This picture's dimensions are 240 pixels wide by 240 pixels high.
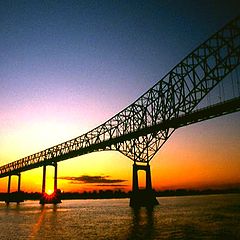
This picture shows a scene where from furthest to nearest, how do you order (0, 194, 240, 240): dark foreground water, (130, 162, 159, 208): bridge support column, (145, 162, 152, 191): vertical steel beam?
1. (145, 162, 152, 191): vertical steel beam
2. (130, 162, 159, 208): bridge support column
3. (0, 194, 240, 240): dark foreground water

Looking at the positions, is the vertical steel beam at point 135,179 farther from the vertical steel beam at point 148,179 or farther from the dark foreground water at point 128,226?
the dark foreground water at point 128,226

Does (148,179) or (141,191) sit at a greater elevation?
(148,179)

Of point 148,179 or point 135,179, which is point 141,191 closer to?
point 148,179

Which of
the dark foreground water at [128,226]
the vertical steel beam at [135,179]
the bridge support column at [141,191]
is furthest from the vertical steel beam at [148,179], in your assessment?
the dark foreground water at [128,226]

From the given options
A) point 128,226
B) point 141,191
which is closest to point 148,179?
Result: point 141,191

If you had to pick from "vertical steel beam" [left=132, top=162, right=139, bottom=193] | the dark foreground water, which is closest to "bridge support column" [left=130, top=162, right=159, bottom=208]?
"vertical steel beam" [left=132, top=162, right=139, bottom=193]

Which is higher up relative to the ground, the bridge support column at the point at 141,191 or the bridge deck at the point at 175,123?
the bridge deck at the point at 175,123

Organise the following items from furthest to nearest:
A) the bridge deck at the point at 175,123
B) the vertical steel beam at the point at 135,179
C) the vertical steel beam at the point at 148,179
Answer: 1. the vertical steel beam at the point at 148,179
2. the vertical steel beam at the point at 135,179
3. the bridge deck at the point at 175,123

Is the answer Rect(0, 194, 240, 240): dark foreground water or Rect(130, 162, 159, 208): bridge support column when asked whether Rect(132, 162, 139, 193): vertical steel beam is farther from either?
Rect(0, 194, 240, 240): dark foreground water

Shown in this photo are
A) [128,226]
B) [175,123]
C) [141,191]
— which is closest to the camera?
[128,226]

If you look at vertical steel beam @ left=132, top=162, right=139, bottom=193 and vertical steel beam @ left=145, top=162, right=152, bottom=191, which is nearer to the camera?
vertical steel beam @ left=132, top=162, right=139, bottom=193

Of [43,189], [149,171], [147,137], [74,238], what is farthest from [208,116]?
[43,189]

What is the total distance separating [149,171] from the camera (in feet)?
179

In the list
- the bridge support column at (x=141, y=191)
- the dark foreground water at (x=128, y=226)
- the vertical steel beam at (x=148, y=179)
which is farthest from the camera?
the vertical steel beam at (x=148, y=179)
